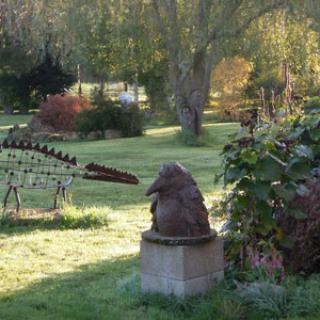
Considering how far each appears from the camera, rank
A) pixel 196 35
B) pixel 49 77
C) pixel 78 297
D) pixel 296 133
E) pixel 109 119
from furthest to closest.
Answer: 1. pixel 49 77
2. pixel 109 119
3. pixel 196 35
4. pixel 296 133
5. pixel 78 297

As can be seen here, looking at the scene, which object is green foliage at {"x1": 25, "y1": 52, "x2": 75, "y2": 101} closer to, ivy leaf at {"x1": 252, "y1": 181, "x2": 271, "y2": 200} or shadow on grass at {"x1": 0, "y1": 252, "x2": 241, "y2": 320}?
shadow on grass at {"x1": 0, "y1": 252, "x2": 241, "y2": 320}

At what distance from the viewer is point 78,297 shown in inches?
203

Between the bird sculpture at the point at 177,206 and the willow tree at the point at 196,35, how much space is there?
15333mm

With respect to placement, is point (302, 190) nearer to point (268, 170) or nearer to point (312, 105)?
point (268, 170)

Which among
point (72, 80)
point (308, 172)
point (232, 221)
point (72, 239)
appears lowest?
point (72, 239)

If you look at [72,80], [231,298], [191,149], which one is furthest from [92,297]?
[72,80]

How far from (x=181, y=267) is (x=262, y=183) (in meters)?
0.84

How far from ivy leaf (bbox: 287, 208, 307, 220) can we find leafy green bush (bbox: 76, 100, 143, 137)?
64.7ft

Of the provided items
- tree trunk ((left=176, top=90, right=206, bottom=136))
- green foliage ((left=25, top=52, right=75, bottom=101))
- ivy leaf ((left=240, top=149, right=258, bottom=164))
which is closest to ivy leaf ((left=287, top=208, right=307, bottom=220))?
ivy leaf ((left=240, top=149, right=258, bottom=164))

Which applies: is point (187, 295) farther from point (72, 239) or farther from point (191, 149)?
point (191, 149)

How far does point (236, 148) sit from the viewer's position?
195 inches

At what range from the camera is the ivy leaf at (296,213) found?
4.90 m

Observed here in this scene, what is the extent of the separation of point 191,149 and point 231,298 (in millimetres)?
15891

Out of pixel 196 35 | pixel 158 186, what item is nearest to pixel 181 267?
pixel 158 186
